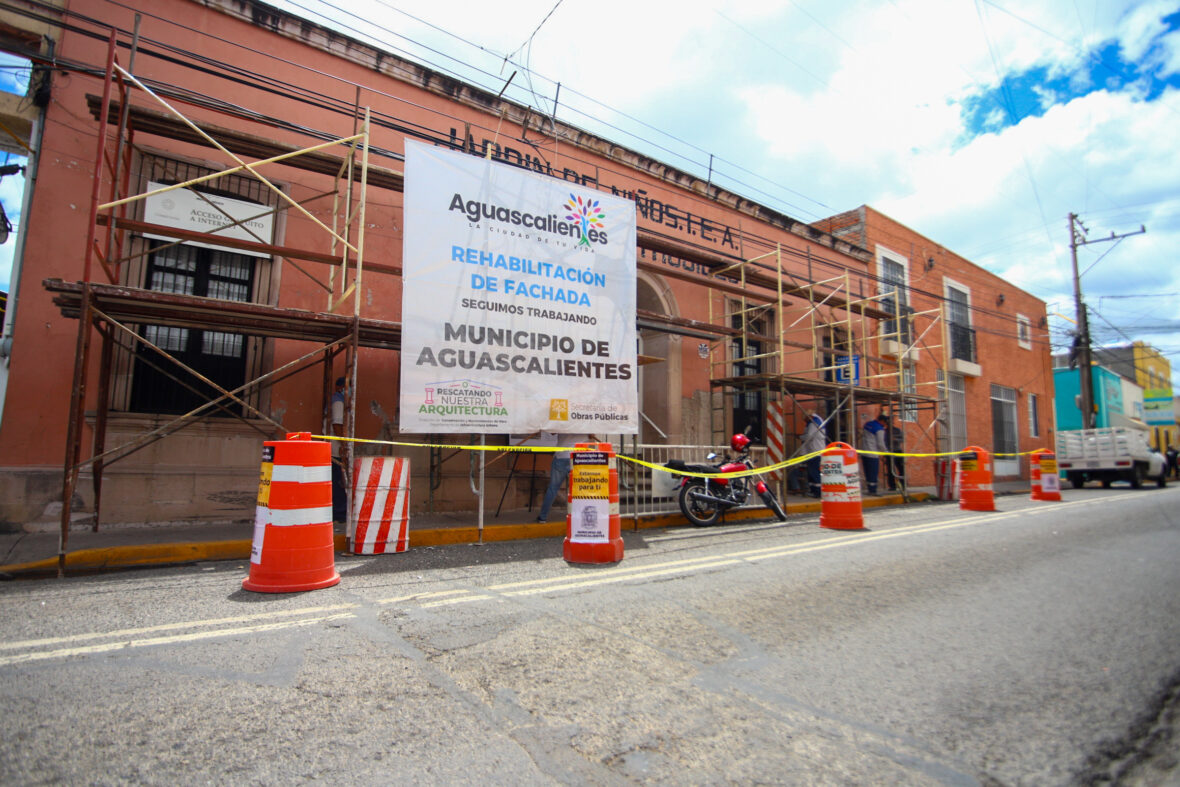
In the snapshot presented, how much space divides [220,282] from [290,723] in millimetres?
7740

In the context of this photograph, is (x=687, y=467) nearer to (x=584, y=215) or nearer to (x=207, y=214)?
(x=584, y=215)

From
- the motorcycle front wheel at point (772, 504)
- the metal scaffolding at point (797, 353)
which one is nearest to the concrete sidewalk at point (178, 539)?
the motorcycle front wheel at point (772, 504)

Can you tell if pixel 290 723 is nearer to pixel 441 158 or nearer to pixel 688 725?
pixel 688 725

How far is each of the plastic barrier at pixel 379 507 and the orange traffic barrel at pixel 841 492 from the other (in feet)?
19.2

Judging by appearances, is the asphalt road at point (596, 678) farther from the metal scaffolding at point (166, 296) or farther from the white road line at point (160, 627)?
the metal scaffolding at point (166, 296)

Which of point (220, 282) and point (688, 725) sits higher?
point (220, 282)

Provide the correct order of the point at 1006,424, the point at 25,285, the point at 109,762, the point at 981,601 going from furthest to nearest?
1. the point at 1006,424
2. the point at 25,285
3. the point at 981,601
4. the point at 109,762

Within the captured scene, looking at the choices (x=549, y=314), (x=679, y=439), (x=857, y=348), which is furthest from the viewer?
(x=857, y=348)

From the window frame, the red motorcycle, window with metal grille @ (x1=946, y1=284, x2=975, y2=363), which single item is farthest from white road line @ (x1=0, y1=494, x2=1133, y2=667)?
the window frame

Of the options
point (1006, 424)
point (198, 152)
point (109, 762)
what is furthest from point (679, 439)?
point (1006, 424)

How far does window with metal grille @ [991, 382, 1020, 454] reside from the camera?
75.2 feet

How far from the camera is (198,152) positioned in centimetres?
801

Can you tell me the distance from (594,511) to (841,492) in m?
4.49

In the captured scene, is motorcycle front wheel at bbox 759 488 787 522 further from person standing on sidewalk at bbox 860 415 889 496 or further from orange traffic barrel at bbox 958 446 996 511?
person standing on sidewalk at bbox 860 415 889 496
